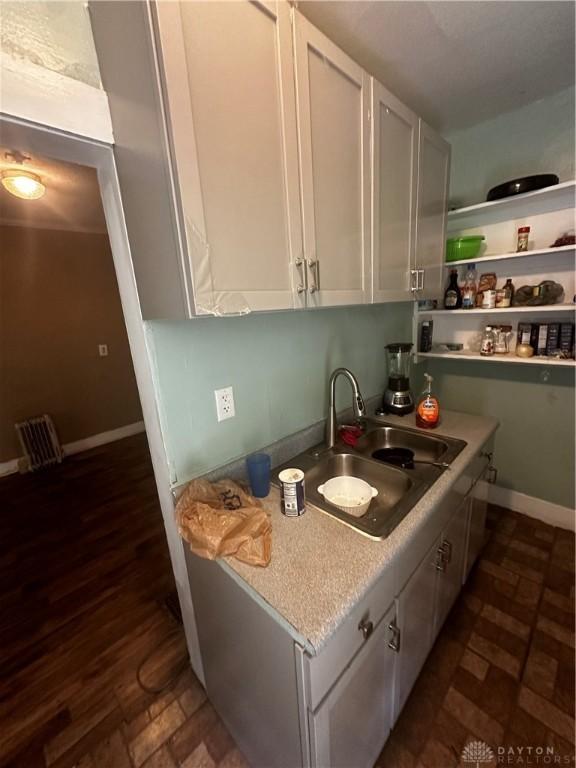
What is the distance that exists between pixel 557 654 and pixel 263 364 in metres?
1.73

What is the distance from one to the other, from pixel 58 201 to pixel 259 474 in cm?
291

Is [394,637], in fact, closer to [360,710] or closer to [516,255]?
[360,710]

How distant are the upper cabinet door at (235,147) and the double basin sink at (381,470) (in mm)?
688

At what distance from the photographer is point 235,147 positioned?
2.41 feet

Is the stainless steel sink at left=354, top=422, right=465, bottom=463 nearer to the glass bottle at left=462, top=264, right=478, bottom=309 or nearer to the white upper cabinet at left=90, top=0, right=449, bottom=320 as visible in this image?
the white upper cabinet at left=90, top=0, right=449, bottom=320

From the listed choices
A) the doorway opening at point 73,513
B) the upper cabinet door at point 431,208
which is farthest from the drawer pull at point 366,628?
the upper cabinet door at point 431,208

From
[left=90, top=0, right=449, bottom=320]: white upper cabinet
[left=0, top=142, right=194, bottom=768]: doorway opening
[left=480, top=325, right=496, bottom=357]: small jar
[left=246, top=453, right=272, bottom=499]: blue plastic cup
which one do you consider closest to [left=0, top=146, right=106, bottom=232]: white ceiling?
[left=0, top=142, right=194, bottom=768]: doorway opening

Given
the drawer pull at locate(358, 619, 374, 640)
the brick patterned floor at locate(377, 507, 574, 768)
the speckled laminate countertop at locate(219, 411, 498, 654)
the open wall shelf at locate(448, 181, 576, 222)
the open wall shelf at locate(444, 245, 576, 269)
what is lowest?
the brick patterned floor at locate(377, 507, 574, 768)

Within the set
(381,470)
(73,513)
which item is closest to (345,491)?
(381,470)

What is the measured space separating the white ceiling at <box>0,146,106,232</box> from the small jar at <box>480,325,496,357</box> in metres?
2.73

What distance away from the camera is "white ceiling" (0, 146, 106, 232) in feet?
6.27

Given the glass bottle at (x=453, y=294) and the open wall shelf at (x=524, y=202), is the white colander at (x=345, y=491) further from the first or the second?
the open wall shelf at (x=524, y=202)

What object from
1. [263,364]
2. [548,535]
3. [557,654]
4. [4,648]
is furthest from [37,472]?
[548,535]

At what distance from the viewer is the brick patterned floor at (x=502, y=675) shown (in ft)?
3.46
